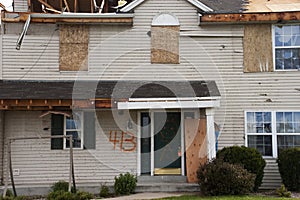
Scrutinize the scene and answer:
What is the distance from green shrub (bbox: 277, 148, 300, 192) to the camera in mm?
10359

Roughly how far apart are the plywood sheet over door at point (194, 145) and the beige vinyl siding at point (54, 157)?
1.75 meters

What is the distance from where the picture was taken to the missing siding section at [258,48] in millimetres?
11828

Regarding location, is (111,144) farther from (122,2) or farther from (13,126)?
(122,2)

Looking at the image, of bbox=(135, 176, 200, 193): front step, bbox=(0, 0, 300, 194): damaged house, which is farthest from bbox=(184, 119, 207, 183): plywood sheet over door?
bbox=(135, 176, 200, 193): front step

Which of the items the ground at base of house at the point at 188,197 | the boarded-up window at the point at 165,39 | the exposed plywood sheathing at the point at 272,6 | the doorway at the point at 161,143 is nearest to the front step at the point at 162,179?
the doorway at the point at 161,143

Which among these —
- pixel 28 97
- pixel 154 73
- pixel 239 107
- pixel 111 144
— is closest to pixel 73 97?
pixel 28 97

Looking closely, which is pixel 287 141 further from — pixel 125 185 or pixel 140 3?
pixel 140 3

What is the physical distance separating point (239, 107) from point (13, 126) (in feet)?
24.0

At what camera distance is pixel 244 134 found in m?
11.7

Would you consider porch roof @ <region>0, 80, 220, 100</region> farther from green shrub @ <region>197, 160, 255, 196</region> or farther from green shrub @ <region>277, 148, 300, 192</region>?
green shrub @ <region>277, 148, 300, 192</region>

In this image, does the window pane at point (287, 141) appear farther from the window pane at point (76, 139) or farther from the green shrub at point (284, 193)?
the window pane at point (76, 139)

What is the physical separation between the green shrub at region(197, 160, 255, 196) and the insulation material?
4.02 metres

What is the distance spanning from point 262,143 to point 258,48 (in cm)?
312

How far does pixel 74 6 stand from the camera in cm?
1357
